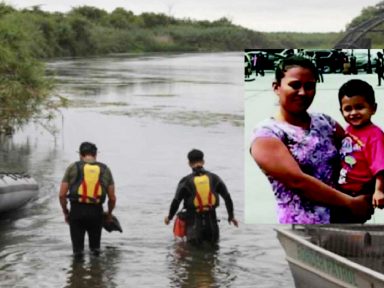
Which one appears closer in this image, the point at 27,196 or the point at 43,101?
the point at 27,196

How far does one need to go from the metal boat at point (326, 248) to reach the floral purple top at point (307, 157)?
14 centimetres

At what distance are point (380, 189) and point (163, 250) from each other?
3937 millimetres

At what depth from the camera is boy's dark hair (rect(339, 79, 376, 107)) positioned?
9.01m

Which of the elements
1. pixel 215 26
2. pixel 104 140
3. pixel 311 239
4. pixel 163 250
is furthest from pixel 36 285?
pixel 104 140

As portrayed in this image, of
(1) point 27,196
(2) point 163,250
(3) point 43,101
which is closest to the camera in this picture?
(2) point 163,250

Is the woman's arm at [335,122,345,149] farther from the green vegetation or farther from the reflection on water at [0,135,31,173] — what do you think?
the reflection on water at [0,135,31,173]

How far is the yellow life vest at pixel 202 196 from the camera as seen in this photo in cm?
1114

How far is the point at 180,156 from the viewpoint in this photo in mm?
17641

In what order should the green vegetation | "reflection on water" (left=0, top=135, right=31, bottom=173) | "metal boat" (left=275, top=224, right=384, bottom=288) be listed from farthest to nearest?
"reflection on water" (left=0, top=135, right=31, bottom=173)
the green vegetation
"metal boat" (left=275, top=224, right=384, bottom=288)

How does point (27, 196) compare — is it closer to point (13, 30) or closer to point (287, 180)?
point (13, 30)

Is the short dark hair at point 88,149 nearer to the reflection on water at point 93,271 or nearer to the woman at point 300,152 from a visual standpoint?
the reflection on water at point 93,271

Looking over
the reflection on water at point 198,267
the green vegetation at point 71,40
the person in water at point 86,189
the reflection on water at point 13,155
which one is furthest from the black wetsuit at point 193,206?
the reflection on water at point 13,155

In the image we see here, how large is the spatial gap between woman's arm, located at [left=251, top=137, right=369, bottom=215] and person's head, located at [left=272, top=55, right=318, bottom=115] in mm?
300

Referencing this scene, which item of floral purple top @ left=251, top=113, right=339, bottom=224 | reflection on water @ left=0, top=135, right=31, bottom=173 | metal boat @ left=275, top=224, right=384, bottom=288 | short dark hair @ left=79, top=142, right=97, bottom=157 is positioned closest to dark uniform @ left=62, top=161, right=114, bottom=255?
short dark hair @ left=79, top=142, right=97, bottom=157
